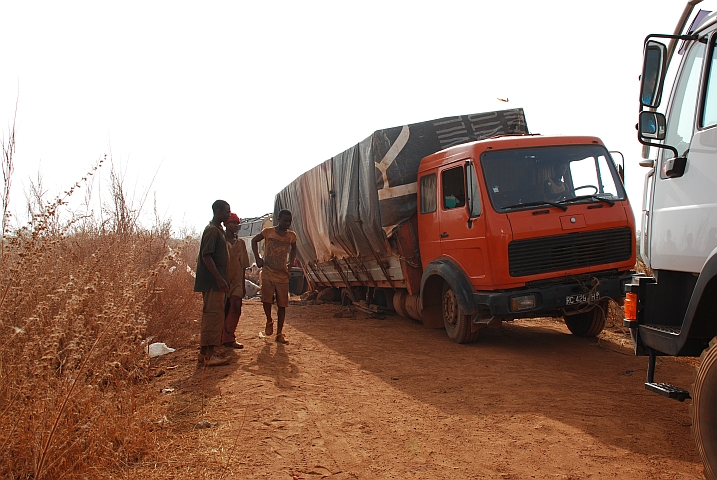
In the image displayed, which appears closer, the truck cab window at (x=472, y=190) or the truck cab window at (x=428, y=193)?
the truck cab window at (x=472, y=190)

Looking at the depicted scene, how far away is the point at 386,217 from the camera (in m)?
8.34

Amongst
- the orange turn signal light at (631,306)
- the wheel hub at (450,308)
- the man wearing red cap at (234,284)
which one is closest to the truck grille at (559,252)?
the wheel hub at (450,308)

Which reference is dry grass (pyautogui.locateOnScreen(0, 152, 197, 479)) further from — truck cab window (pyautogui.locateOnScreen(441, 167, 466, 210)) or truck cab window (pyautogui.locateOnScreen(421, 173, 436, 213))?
truck cab window (pyautogui.locateOnScreen(421, 173, 436, 213))

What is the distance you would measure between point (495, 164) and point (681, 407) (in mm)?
3253

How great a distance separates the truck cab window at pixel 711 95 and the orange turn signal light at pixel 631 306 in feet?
3.75

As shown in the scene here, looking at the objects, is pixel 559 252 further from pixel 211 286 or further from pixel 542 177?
pixel 211 286

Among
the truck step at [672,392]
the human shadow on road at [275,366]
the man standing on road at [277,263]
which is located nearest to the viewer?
the truck step at [672,392]

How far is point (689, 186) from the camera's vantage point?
337cm

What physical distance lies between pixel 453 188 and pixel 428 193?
2.28 feet

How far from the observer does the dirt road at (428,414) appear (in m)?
3.56

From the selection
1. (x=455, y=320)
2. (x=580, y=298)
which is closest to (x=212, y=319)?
(x=455, y=320)

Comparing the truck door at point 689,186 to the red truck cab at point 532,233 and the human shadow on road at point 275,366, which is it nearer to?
the red truck cab at point 532,233

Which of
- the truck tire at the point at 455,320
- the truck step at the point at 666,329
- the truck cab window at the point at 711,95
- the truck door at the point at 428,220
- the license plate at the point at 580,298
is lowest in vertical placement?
A: the truck tire at the point at 455,320

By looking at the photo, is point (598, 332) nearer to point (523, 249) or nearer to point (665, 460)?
point (523, 249)
